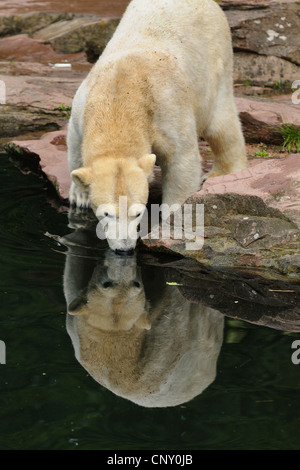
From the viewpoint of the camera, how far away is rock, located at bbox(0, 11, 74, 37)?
1355 centimetres

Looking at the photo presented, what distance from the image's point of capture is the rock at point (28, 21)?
44.4 ft

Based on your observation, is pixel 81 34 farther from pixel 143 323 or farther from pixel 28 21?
pixel 143 323

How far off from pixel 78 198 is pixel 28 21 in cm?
827

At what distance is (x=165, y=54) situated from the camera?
600 cm

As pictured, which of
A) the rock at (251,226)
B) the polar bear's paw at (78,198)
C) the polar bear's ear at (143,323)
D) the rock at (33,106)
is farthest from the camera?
the rock at (33,106)

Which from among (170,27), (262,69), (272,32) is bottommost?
(262,69)

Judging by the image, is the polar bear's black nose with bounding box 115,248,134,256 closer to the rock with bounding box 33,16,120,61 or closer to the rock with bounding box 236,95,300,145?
the rock with bounding box 236,95,300,145

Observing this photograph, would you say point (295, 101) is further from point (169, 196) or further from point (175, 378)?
point (175, 378)

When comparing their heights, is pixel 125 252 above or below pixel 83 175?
below

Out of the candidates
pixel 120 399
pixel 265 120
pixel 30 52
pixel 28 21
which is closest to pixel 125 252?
pixel 120 399

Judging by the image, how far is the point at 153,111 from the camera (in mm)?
5648

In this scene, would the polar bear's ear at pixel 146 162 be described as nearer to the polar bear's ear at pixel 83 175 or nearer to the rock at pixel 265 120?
the polar bear's ear at pixel 83 175

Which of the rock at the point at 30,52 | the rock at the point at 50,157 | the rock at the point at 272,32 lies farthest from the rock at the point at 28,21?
the rock at the point at 50,157

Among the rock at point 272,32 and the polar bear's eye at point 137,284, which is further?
the rock at point 272,32
